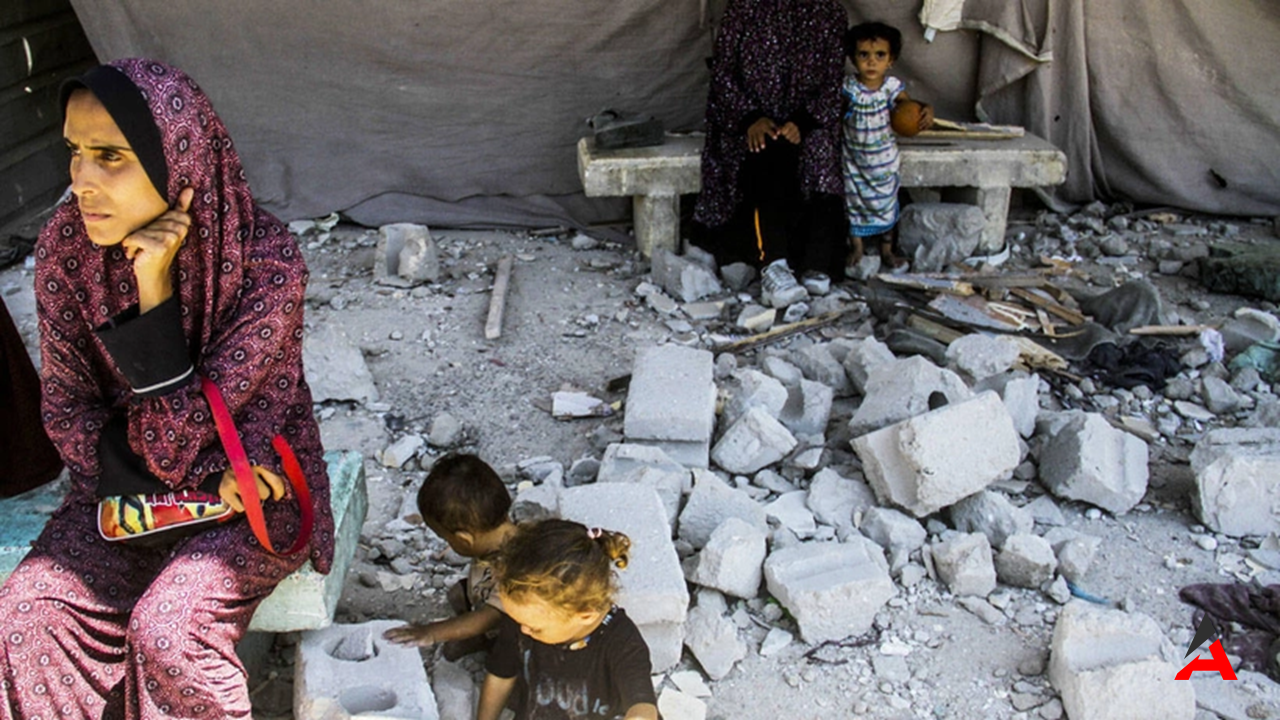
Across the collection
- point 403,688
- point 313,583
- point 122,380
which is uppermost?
point 122,380

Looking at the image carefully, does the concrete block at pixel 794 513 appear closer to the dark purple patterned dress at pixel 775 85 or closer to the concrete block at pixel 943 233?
the dark purple patterned dress at pixel 775 85

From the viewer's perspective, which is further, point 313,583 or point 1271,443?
point 1271,443

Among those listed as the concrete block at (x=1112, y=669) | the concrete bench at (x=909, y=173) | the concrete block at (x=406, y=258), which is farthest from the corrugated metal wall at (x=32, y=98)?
the concrete block at (x=1112, y=669)

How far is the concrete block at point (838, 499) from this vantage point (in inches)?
147

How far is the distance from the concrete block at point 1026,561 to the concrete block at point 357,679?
175 cm

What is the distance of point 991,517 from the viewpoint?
3.61m

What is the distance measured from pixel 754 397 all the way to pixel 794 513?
60 cm

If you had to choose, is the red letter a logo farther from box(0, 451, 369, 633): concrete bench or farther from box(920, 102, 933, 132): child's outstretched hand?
box(920, 102, 933, 132): child's outstretched hand

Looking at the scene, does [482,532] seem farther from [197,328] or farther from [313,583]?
[197,328]

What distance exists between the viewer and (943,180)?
6.08 m

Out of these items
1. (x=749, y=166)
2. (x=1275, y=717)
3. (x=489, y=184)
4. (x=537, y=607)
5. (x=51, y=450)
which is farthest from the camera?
(x=489, y=184)

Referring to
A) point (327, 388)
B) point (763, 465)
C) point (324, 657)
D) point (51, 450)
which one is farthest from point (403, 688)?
point (327, 388)

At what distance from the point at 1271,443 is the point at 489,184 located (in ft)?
14.2

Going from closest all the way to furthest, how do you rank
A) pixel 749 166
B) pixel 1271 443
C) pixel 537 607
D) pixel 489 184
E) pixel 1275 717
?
pixel 537 607 → pixel 1275 717 → pixel 1271 443 → pixel 749 166 → pixel 489 184
